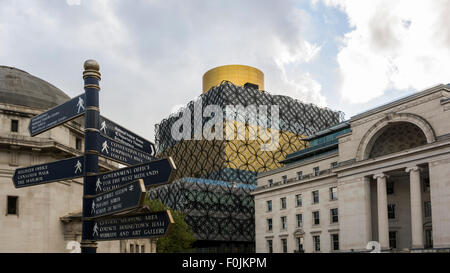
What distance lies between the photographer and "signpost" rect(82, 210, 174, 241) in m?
9.94

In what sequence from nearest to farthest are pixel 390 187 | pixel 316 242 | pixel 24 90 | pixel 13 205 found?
pixel 13 205 < pixel 24 90 < pixel 390 187 < pixel 316 242

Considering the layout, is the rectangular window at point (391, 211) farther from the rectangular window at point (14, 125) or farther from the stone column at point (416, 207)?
the rectangular window at point (14, 125)

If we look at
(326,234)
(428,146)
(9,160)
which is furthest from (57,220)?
(326,234)

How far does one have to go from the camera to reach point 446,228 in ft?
204

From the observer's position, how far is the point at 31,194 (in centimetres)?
Answer: 2877

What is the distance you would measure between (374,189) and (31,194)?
5718cm

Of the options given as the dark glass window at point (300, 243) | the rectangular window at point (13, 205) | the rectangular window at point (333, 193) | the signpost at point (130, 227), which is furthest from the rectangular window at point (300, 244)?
the signpost at point (130, 227)

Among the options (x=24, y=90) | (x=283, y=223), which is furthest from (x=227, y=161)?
(x=24, y=90)

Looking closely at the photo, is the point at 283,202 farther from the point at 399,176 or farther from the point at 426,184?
the point at 426,184
